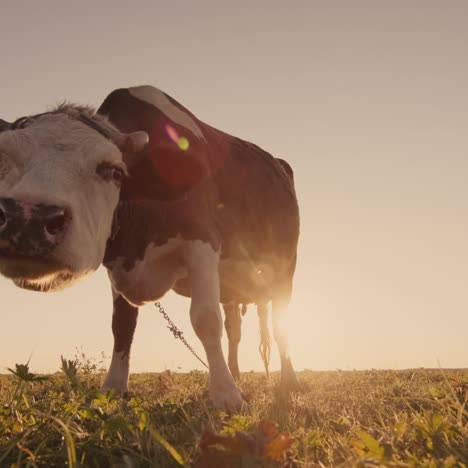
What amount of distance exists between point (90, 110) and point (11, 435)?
351 cm

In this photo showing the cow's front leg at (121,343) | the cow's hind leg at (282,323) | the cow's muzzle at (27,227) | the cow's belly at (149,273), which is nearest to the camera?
the cow's muzzle at (27,227)

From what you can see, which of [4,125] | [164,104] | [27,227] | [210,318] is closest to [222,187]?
[164,104]

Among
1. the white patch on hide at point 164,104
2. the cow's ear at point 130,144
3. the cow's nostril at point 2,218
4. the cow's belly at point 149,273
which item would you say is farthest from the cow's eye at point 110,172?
the white patch on hide at point 164,104

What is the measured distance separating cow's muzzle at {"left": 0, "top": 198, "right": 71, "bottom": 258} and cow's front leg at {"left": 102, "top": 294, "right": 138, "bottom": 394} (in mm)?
3179

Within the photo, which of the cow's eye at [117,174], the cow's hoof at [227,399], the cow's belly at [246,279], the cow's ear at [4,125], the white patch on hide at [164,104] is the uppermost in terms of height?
the white patch on hide at [164,104]

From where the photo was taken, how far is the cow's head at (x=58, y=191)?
3.11m

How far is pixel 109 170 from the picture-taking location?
4.23 m

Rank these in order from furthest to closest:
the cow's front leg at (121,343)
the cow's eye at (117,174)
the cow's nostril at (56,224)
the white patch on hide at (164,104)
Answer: the cow's front leg at (121,343) → the white patch on hide at (164,104) → the cow's eye at (117,174) → the cow's nostril at (56,224)

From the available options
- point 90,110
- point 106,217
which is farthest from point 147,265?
point 90,110

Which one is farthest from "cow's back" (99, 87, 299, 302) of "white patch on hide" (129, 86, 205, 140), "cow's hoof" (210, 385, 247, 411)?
"cow's hoof" (210, 385, 247, 411)

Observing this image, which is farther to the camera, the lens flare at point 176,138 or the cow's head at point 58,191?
the lens flare at point 176,138

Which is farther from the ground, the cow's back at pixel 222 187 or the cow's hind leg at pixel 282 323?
the cow's back at pixel 222 187

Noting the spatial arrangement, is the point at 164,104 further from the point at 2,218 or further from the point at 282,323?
the point at 282,323

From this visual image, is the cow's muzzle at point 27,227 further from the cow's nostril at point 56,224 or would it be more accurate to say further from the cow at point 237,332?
the cow at point 237,332
